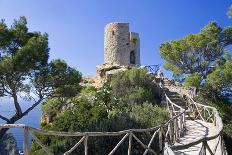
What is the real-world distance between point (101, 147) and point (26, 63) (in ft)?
18.9

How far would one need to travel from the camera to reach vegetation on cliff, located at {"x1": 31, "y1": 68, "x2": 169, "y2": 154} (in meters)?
14.2

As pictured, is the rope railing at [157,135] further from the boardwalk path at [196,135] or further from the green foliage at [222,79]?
the green foliage at [222,79]

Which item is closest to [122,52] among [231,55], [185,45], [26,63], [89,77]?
[89,77]

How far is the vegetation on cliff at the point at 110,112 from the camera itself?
14220mm

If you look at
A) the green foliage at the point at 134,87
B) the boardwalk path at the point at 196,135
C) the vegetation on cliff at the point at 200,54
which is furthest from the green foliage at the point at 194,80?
the boardwalk path at the point at 196,135

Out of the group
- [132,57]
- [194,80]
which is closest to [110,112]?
[194,80]

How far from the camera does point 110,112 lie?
18125mm

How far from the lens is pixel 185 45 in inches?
1129

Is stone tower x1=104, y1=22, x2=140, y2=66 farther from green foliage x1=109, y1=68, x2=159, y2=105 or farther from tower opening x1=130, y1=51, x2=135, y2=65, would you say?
green foliage x1=109, y1=68, x2=159, y2=105

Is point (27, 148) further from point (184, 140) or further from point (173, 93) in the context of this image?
point (173, 93)

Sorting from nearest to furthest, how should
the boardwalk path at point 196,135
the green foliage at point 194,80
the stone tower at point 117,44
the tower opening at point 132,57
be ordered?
the boardwalk path at point 196,135 → the green foliage at point 194,80 → the stone tower at point 117,44 → the tower opening at point 132,57

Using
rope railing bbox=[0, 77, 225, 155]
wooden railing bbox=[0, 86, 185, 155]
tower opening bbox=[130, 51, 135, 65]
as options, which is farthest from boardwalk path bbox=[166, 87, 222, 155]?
tower opening bbox=[130, 51, 135, 65]

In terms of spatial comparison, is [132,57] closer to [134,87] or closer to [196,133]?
[134,87]

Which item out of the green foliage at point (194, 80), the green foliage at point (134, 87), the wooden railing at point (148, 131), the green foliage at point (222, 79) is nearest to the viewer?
the wooden railing at point (148, 131)
